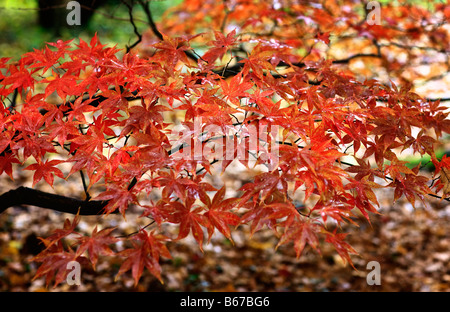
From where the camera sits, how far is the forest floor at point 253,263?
133 inches

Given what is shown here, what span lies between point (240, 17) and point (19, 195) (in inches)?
128

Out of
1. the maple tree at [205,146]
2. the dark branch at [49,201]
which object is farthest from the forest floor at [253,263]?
the maple tree at [205,146]

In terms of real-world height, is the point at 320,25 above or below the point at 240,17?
below

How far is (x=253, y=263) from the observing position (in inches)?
150

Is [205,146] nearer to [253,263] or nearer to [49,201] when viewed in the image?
[49,201]

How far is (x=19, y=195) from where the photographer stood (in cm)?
189

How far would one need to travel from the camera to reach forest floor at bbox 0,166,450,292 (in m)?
3.37

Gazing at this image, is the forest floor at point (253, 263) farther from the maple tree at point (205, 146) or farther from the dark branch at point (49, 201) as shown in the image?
the maple tree at point (205, 146)

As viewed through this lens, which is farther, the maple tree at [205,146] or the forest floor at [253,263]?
the forest floor at [253,263]

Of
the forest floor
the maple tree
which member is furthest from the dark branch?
the forest floor

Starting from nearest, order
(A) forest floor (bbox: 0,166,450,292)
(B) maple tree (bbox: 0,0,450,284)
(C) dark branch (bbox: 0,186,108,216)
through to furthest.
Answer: (B) maple tree (bbox: 0,0,450,284)
(C) dark branch (bbox: 0,186,108,216)
(A) forest floor (bbox: 0,166,450,292)

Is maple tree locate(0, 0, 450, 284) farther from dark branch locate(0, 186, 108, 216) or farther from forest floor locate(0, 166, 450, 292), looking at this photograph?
forest floor locate(0, 166, 450, 292)
